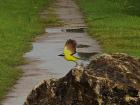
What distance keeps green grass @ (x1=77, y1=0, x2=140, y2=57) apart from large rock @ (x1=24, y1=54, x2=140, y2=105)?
31.3ft

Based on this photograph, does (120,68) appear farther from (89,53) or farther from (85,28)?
(85,28)

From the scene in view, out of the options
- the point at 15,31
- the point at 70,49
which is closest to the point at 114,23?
the point at 15,31

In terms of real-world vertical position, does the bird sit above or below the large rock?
above

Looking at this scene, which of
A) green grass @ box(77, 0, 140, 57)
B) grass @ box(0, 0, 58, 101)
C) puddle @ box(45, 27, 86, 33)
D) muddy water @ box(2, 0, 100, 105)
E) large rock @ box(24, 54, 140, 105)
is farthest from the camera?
puddle @ box(45, 27, 86, 33)

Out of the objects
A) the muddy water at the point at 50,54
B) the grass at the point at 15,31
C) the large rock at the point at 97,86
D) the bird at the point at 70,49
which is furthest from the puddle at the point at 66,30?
the large rock at the point at 97,86

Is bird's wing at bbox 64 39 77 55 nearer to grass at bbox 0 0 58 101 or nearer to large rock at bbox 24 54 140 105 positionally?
large rock at bbox 24 54 140 105

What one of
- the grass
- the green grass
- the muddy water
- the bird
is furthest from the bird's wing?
the green grass

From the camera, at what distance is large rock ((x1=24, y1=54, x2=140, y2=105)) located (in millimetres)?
6723

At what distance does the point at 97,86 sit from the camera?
6758 mm

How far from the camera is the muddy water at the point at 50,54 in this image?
1241 cm

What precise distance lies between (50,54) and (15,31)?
18.1 feet

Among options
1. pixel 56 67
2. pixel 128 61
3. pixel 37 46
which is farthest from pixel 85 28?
pixel 128 61

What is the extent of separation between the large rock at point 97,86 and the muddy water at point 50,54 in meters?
2.90

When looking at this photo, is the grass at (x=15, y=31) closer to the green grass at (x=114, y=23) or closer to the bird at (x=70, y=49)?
the green grass at (x=114, y=23)
